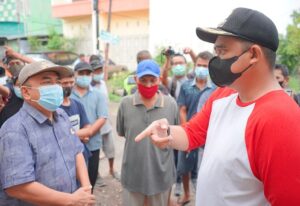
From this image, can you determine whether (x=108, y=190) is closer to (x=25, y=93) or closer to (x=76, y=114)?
(x=76, y=114)

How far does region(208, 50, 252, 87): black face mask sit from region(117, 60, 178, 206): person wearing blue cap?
4.13 ft

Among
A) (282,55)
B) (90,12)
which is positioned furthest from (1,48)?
(90,12)

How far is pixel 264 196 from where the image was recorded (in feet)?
4.89

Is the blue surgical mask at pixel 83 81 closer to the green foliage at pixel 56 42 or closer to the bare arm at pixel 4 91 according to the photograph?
the bare arm at pixel 4 91

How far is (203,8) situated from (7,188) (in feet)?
45.6

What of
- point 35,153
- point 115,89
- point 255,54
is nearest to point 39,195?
point 35,153

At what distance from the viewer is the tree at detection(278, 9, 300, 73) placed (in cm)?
1189

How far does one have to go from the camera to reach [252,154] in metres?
1.41

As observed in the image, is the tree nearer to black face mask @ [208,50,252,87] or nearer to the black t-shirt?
the black t-shirt

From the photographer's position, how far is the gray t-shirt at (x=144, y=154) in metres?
2.93

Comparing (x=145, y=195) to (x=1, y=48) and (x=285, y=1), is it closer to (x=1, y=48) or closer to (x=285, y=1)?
(x=1, y=48)

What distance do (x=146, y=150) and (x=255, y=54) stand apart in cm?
166

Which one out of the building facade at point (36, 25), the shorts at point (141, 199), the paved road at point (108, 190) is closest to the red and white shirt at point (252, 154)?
the shorts at point (141, 199)

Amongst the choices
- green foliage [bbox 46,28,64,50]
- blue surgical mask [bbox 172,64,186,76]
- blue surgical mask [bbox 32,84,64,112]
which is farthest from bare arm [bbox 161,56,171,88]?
Result: green foliage [bbox 46,28,64,50]
